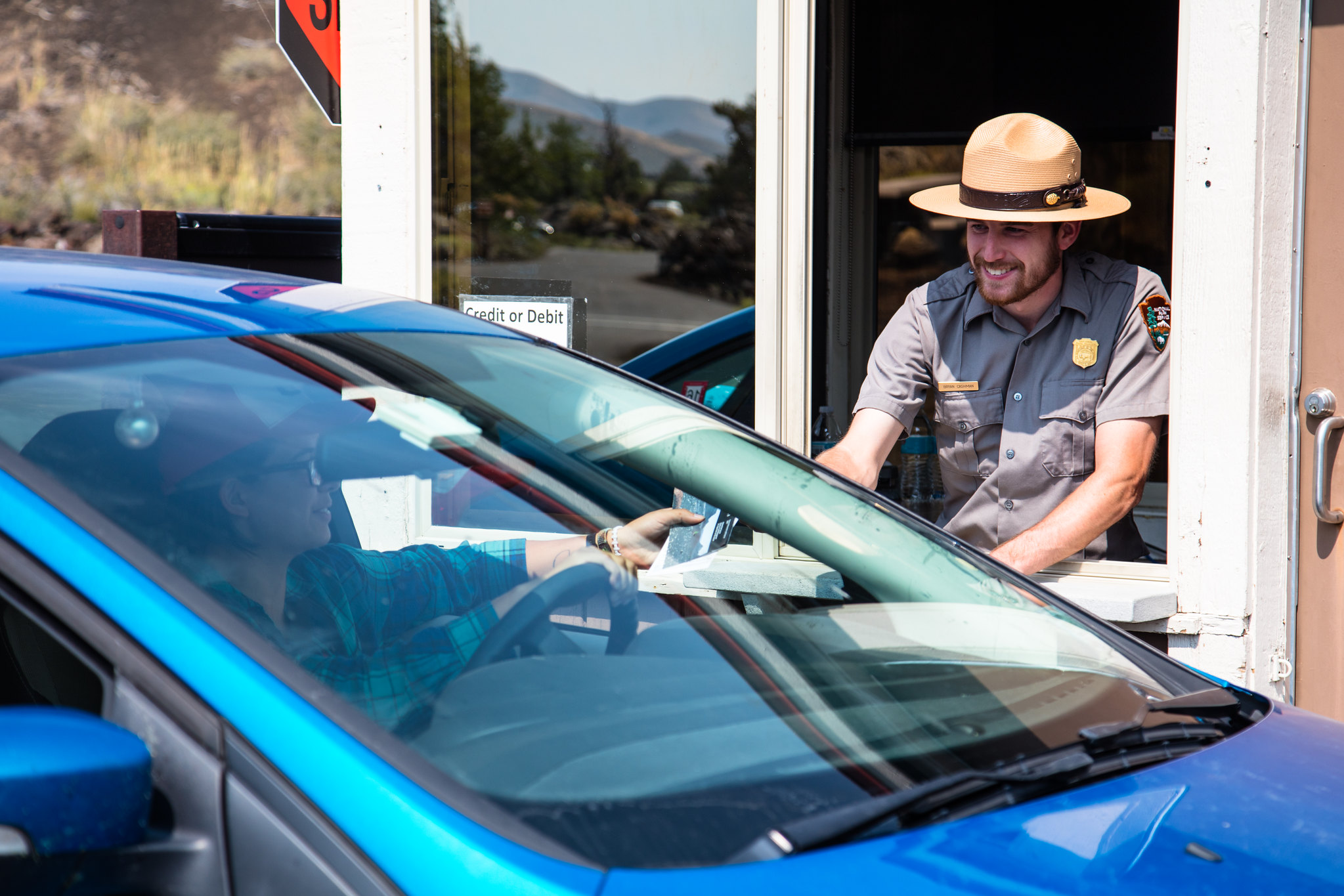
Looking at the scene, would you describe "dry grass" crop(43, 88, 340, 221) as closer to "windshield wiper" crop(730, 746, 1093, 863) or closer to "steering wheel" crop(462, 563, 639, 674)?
"steering wheel" crop(462, 563, 639, 674)

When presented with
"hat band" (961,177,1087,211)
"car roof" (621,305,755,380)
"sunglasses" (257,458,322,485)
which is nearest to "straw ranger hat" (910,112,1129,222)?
"hat band" (961,177,1087,211)

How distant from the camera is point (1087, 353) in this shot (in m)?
2.92

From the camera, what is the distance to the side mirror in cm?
104

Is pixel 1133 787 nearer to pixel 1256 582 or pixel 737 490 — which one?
pixel 737 490

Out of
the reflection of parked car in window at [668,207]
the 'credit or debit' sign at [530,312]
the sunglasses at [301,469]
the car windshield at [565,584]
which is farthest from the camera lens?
the reflection of parked car in window at [668,207]

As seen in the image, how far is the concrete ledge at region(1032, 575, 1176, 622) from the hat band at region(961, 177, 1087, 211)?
0.91 metres

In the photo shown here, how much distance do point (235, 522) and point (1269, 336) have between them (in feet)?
8.02

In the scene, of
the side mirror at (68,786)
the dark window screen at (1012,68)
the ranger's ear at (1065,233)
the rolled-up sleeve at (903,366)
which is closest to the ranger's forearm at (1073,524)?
the rolled-up sleeve at (903,366)

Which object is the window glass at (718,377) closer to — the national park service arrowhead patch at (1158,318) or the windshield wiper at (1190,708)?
the national park service arrowhead patch at (1158,318)

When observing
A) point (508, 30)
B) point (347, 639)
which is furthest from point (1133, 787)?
point (508, 30)

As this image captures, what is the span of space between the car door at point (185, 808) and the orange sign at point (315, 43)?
3.27 meters

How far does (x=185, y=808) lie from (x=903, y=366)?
2313mm

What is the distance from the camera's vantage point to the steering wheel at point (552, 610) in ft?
5.15

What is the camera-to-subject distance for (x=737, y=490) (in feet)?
6.47
